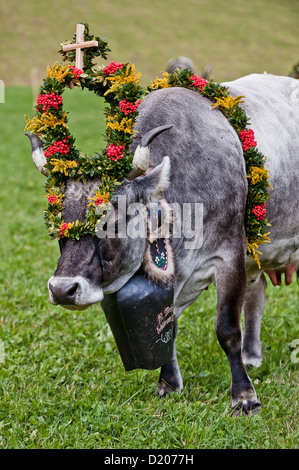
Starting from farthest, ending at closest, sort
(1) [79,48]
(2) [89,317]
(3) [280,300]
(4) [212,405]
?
(3) [280,300] < (2) [89,317] < (4) [212,405] < (1) [79,48]

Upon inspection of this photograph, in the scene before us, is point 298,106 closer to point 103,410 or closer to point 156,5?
point 103,410

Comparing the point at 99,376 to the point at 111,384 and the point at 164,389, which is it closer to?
the point at 111,384

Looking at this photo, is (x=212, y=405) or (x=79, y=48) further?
(x=212, y=405)

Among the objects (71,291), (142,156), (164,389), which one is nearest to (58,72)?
(142,156)

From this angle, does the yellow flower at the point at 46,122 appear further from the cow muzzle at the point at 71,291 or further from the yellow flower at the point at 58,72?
the cow muzzle at the point at 71,291

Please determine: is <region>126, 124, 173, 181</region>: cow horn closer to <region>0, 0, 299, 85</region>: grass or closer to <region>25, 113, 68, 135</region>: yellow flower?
<region>25, 113, 68, 135</region>: yellow flower

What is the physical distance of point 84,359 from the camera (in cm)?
512

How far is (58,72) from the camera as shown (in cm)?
385

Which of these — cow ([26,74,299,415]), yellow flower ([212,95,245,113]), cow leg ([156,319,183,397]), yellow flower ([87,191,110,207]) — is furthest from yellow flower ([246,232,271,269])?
yellow flower ([87,191,110,207])

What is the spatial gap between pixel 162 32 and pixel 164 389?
152 ft

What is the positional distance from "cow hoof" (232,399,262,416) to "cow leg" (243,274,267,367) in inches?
40.6

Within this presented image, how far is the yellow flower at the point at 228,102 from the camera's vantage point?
4407mm

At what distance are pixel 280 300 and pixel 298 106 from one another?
2.26m
